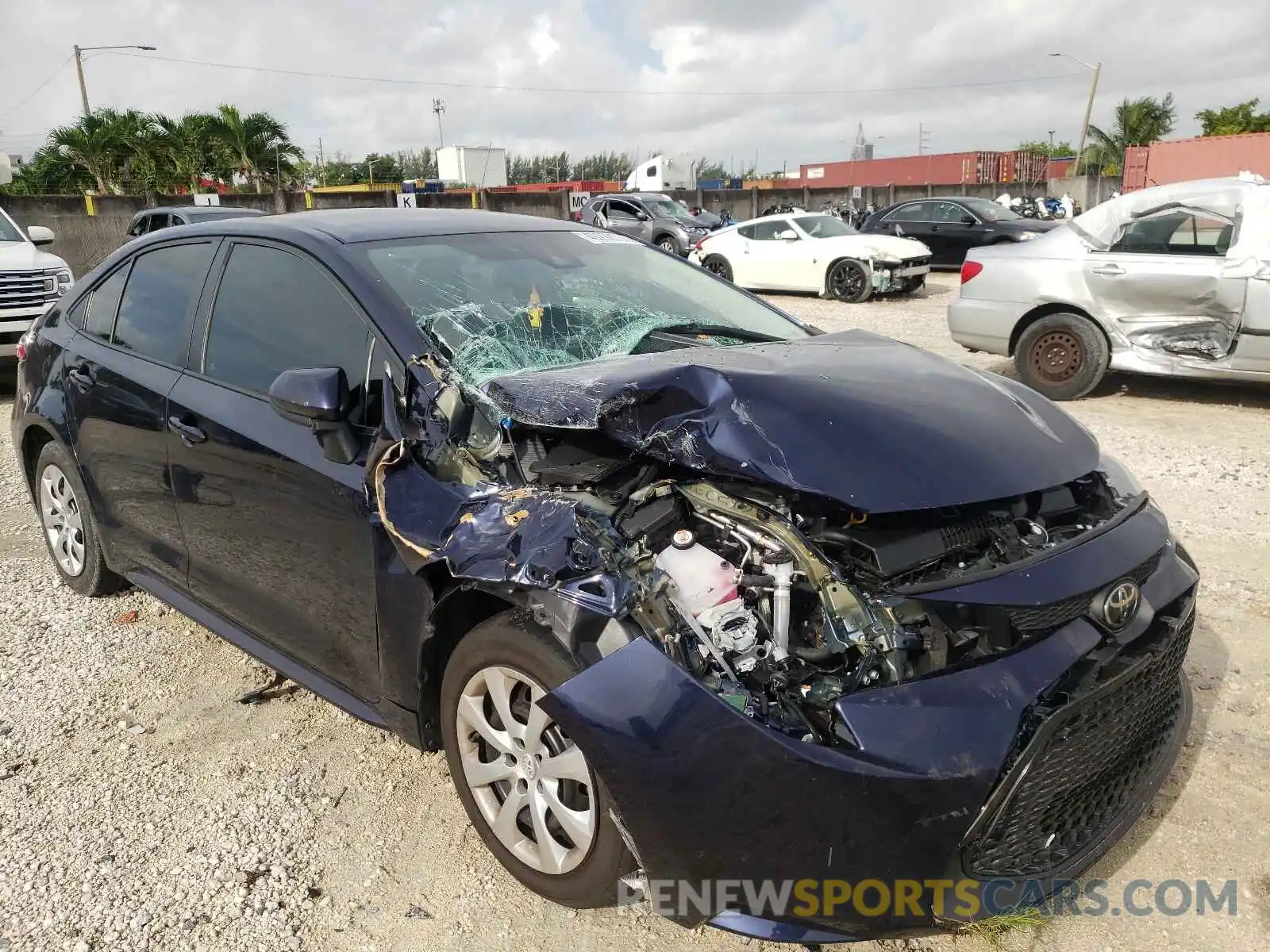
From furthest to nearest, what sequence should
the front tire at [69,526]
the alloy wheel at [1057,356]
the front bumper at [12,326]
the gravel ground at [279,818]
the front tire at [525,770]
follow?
1. the front bumper at [12,326]
2. the alloy wheel at [1057,356]
3. the front tire at [69,526]
4. the gravel ground at [279,818]
5. the front tire at [525,770]

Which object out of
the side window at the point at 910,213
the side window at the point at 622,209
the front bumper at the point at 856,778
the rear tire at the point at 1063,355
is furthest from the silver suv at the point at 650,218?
the front bumper at the point at 856,778

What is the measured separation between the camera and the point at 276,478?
273cm

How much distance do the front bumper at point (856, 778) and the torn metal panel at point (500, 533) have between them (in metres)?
0.20

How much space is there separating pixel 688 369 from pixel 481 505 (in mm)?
626

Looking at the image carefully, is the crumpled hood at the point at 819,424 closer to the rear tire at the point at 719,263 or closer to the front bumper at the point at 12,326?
the front bumper at the point at 12,326

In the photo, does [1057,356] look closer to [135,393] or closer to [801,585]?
[801,585]

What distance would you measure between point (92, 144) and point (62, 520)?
2761cm

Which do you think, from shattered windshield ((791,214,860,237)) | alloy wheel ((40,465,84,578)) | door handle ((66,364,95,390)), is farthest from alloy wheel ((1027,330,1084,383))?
shattered windshield ((791,214,860,237))

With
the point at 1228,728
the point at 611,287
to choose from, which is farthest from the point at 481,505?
the point at 1228,728

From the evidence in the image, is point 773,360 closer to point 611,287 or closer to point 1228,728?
point 611,287

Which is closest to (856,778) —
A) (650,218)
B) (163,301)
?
(163,301)

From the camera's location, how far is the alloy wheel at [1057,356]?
7.25m

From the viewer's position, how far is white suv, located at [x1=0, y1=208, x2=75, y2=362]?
27.7 ft

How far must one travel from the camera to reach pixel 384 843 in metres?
2.55
